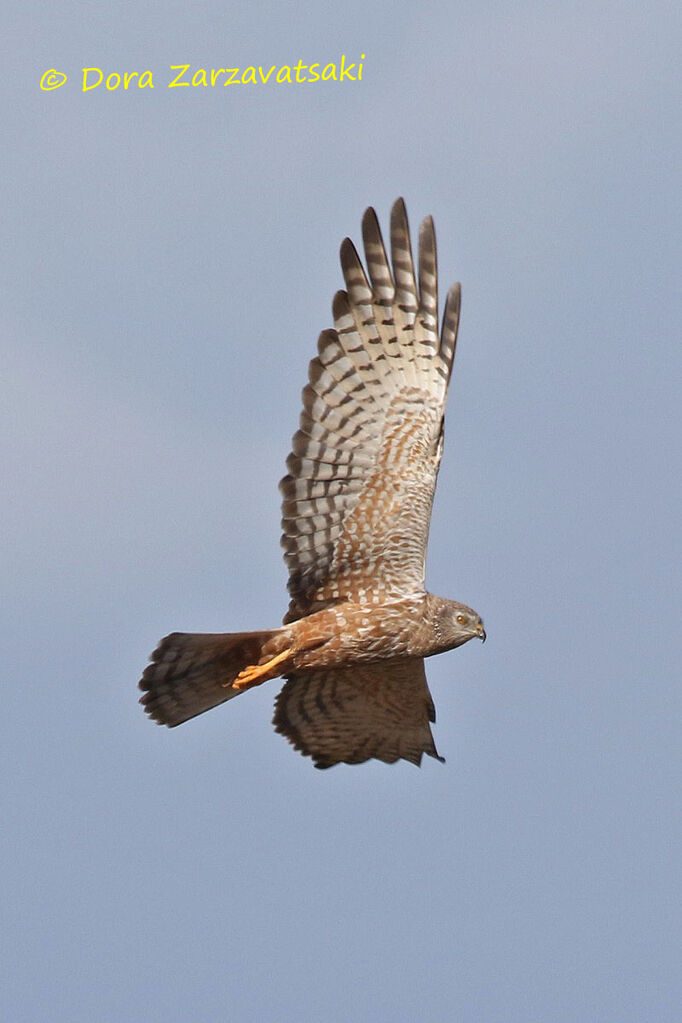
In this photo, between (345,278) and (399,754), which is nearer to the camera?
(345,278)

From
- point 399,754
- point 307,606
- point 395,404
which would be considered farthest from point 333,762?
point 395,404

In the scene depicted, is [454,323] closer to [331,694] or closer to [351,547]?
[351,547]

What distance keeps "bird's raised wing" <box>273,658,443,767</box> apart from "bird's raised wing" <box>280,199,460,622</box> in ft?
2.70

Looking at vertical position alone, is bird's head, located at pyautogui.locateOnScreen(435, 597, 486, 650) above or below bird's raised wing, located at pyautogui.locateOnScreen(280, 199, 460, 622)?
below

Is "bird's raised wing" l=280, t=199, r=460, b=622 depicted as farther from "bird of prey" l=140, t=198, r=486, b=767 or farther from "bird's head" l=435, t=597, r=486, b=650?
"bird's head" l=435, t=597, r=486, b=650

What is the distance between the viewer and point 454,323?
16453 mm

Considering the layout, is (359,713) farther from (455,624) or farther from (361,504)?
(361,504)

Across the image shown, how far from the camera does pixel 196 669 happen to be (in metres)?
16.2

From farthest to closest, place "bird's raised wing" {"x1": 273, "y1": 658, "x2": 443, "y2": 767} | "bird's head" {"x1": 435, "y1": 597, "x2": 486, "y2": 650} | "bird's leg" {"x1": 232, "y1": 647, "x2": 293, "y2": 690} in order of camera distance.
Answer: "bird's raised wing" {"x1": 273, "y1": 658, "x2": 443, "y2": 767}, "bird's head" {"x1": 435, "y1": 597, "x2": 486, "y2": 650}, "bird's leg" {"x1": 232, "y1": 647, "x2": 293, "y2": 690}

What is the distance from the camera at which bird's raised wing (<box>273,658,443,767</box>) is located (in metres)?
16.9

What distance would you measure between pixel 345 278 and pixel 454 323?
85 centimetres

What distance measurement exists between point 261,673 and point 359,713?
1.44 m

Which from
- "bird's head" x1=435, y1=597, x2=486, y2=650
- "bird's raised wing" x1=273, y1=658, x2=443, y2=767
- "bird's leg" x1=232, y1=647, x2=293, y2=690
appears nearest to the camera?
"bird's leg" x1=232, y1=647, x2=293, y2=690

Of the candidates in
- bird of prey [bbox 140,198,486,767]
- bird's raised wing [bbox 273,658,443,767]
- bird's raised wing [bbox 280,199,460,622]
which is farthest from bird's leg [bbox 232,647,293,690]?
bird's raised wing [bbox 273,658,443,767]
